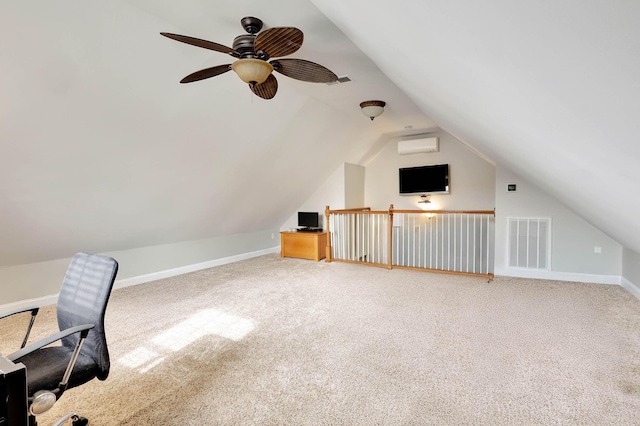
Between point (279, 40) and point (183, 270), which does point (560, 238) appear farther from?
point (183, 270)

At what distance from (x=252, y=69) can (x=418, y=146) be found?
5.29 metres

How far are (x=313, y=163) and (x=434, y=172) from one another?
9.51ft

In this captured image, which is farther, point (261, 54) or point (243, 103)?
point (243, 103)

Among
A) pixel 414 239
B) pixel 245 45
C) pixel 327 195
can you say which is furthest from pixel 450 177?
pixel 245 45

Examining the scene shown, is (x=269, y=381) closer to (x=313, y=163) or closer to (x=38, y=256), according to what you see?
(x=38, y=256)

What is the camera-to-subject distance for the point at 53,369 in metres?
1.50

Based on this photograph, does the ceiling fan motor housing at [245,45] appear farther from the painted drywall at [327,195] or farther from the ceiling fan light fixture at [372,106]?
the painted drywall at [327,195]

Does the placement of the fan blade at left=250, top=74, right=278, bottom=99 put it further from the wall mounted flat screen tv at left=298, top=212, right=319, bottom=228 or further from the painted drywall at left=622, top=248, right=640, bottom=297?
the painted drywall at left=622, top=248, right=640, bottom=297

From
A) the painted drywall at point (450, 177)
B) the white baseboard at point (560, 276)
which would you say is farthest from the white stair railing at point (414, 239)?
the white baseboard at point (560, 276)

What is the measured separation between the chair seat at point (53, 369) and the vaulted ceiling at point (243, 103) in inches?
78.3

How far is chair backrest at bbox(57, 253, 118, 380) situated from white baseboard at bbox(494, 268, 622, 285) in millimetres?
5410

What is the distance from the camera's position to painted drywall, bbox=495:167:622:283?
4.44 metres

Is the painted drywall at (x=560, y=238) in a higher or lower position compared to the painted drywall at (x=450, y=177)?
lower

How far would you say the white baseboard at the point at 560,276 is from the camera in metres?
4.43
